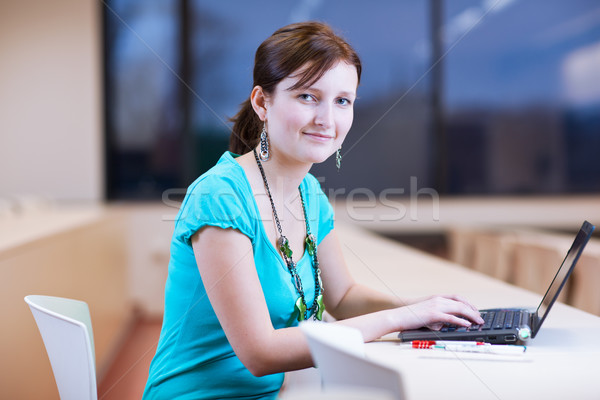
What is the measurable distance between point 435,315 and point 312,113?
0.44 metres

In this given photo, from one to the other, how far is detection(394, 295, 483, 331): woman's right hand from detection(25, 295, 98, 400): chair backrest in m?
0.55

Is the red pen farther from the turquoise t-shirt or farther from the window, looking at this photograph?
the window

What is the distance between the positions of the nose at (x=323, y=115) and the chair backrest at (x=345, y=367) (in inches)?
17.4

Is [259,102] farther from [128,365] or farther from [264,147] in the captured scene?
[128,365]

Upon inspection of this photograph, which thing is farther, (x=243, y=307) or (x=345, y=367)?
(x=243, y=307)

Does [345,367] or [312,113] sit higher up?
[312,113]

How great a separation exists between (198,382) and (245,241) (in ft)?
1.00

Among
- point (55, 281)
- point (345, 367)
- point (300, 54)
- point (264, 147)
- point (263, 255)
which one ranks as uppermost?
point (300, 54)

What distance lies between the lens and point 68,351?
1129 millimetres

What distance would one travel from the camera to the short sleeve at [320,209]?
1506mm

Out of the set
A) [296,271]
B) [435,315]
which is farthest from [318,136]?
[435,315]

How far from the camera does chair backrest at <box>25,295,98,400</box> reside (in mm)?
1094

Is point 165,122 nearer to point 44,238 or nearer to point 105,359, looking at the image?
point 105,359

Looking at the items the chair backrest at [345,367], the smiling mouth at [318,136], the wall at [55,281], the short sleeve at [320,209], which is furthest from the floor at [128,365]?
the chair backrest at [345,367]
